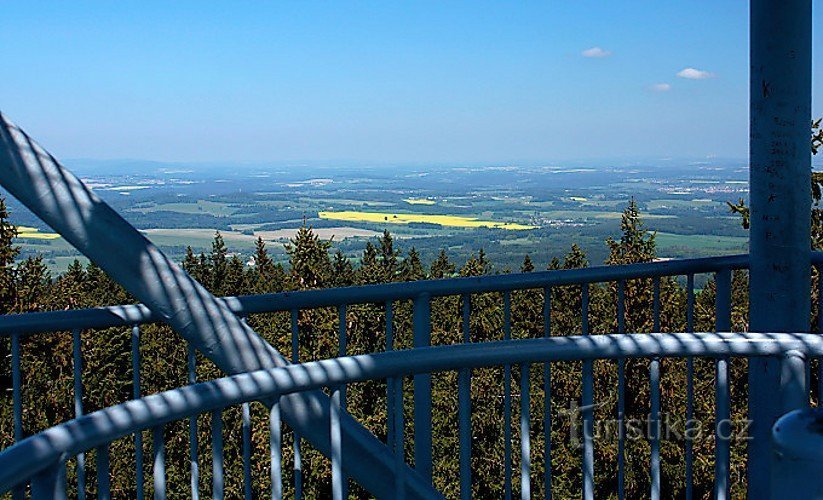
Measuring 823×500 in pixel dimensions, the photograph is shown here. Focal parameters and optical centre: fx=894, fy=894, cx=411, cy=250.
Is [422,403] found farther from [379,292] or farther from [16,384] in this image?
[16,384]

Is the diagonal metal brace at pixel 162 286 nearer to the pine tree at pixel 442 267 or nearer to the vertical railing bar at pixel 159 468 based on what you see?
the vertical railing bar at pixel 159 468

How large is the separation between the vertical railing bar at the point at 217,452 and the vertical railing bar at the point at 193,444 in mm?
41

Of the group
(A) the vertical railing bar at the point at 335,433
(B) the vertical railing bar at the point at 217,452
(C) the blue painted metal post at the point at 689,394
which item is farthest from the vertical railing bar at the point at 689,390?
(B) the vertical railing bar at the point at 217,452

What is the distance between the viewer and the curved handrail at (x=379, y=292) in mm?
2695

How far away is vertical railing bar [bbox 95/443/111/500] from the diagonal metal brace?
0.53m

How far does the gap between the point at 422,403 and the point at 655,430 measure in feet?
3.48

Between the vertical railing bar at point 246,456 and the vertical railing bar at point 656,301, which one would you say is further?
the vertical railing bar at point 656,301

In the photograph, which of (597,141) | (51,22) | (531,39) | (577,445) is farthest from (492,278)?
(597,141)

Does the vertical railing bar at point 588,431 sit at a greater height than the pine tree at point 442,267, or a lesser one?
greater

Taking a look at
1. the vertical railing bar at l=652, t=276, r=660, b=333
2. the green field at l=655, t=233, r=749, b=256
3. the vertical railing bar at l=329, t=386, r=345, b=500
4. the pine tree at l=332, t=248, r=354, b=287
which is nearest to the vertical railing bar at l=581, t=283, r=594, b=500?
the vertical railing bar at l=329, t=386, r=345, b=500

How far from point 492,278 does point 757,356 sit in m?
1.34

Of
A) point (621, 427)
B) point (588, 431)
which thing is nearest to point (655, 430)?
point (588, 431)

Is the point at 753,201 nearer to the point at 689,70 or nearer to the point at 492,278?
the point at 492,278

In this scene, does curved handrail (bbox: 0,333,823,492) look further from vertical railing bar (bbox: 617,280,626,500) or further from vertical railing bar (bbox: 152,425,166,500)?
vertical railing bar (bbox: 617,280,626,500)
